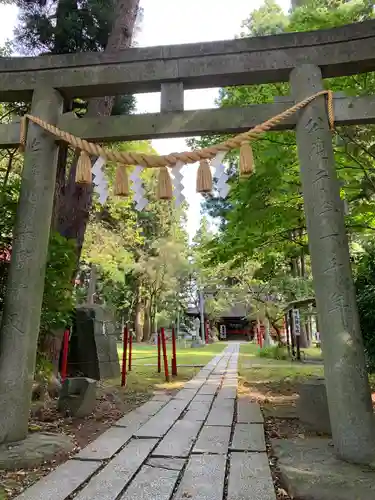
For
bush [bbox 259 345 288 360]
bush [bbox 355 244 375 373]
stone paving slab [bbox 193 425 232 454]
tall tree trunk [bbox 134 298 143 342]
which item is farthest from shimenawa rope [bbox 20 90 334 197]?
tall tree trunk [bbox 134 298 143 342]

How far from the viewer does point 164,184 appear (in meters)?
4.00

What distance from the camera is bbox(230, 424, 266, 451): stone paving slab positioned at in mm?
3566

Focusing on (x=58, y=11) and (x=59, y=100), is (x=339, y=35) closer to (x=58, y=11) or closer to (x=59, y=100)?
(x=59, y=100)

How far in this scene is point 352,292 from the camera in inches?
134

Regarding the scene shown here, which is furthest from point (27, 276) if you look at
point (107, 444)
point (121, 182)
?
point (107, 444)

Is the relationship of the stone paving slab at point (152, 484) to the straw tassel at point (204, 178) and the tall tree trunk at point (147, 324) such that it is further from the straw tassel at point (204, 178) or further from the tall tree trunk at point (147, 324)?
the tall tree trunk at point (147, 324)

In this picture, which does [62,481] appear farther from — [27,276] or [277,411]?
[277,411]

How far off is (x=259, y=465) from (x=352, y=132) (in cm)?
478

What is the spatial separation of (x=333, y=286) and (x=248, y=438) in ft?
5.81

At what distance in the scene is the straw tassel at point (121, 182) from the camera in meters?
4.05

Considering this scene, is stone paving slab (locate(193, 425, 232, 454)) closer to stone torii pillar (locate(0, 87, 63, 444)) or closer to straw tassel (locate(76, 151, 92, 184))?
stone torii pillar (locate(0, 87, 63, 444))

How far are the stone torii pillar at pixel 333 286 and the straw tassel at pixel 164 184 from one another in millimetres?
1325

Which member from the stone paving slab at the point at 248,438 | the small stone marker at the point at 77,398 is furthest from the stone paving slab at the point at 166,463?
the small stone marker at the point at 77,398

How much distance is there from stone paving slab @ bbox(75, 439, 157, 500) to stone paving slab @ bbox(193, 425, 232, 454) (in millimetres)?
460
